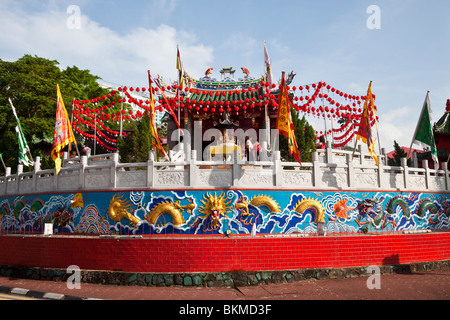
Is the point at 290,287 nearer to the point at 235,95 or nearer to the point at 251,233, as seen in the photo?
the point at 251,233

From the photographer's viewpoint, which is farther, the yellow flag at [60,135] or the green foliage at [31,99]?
the green foliage at [31,99]

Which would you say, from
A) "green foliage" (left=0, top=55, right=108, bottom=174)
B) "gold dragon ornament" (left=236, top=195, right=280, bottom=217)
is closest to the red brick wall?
"gold dragon ornament" (left=236, top=195, right=280, bottom=217)

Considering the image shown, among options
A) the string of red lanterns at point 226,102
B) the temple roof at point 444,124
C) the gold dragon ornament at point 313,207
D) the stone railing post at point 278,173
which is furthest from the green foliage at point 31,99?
the temple roof at point 444,124

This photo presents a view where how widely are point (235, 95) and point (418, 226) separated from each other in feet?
40.6

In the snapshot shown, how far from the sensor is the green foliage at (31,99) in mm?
27109

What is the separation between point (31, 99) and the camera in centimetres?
2811

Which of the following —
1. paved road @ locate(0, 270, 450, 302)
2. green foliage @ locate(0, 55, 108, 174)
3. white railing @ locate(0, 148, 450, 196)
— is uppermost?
green foliage @ locate(0, 55, 108, 174)

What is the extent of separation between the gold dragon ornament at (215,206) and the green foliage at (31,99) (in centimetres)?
1951

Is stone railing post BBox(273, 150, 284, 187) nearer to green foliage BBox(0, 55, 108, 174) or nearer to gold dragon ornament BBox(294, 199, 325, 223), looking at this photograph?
gold dragon ornament BBox(294, 199, 325, 223)

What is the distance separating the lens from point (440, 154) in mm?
21516

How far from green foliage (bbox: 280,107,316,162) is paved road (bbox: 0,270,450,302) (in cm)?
874

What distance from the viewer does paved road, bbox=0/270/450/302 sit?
884cm

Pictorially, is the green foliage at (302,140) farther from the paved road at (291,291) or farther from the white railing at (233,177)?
the paved road at (291,291)
